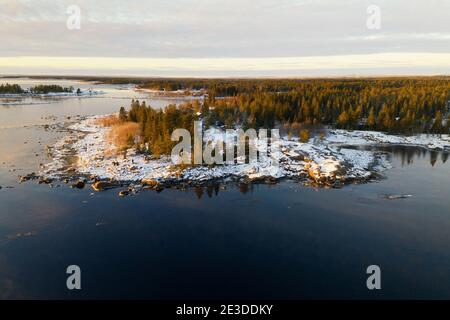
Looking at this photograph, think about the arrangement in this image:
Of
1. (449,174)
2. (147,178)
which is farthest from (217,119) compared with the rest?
(449,174)

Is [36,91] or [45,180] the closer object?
[45,180]

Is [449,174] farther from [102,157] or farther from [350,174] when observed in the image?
[102,157]

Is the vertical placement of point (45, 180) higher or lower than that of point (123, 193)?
higher

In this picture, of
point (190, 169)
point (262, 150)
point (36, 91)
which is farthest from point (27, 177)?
point (36, 91)

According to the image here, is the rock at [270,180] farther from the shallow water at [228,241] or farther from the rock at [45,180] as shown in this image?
the rock at [45,180]

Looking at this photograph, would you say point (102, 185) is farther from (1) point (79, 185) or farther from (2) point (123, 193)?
(2) point (123, 193)

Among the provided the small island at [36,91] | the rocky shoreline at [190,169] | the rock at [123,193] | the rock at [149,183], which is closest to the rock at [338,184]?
the rocky shoreline at [190,169]

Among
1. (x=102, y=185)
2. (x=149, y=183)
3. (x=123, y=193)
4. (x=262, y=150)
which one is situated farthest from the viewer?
(x=262, y=150)
